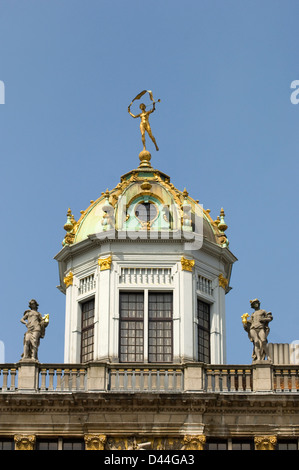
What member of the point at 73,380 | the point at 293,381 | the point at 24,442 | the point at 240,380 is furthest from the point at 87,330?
the point at 293,381

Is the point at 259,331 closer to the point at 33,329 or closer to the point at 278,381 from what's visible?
the point at 278,381

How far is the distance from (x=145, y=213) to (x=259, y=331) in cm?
763

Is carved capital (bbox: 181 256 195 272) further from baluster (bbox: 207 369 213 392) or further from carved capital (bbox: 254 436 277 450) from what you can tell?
carved capital (bbox: 254 436 277 450)

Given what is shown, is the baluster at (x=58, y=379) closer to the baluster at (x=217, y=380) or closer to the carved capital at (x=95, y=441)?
the carved capital at (x=95, y=441)

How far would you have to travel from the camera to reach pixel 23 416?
5319 centimetres

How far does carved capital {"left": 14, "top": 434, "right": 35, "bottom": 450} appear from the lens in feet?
172

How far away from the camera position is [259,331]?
180ft

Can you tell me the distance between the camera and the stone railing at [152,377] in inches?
2116

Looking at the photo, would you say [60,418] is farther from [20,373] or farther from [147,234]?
[147,234]

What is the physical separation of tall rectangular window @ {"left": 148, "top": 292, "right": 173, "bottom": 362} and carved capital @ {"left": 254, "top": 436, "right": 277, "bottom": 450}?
17.8 ft

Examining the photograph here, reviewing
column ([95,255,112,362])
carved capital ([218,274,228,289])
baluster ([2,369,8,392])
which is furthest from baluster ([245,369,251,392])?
baluster ([2,369,8,392])

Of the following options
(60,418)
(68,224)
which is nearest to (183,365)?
(60,418)
